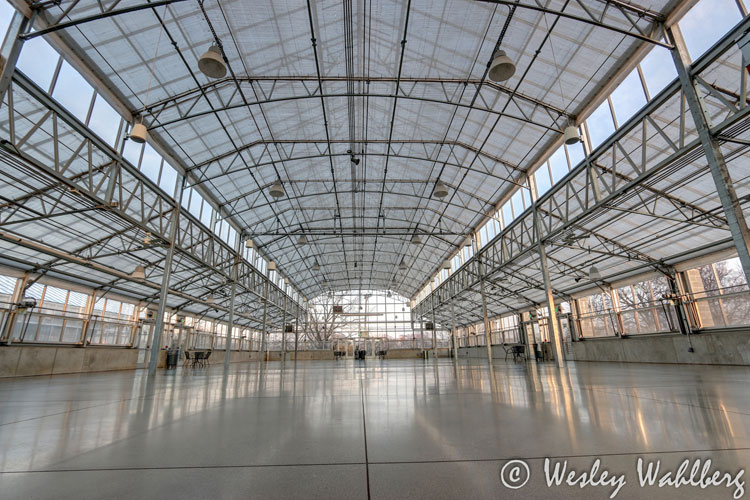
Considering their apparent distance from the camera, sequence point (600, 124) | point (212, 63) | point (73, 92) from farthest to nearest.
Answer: point (600, 124), point (73, 92), point (212, 63)

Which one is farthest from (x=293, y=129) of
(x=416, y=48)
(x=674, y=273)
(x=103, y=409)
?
(x=674, y=273)

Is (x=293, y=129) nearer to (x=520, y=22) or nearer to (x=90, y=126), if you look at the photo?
(x=90, y=126)

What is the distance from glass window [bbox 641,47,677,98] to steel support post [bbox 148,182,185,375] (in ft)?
57.6

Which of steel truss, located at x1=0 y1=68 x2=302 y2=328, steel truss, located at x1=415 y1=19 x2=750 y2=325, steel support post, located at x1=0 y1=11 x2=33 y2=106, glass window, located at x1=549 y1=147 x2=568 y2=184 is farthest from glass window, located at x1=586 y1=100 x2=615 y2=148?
steel support post, located at x1=0 y1=11 x2=33 y2=106

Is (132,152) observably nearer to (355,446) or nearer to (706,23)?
(355,446)

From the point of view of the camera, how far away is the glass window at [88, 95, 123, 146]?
1056cm

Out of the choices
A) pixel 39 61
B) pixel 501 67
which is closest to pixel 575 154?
pixel 501 67

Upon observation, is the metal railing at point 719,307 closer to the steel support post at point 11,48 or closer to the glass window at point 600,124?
the glass window at point 600,124

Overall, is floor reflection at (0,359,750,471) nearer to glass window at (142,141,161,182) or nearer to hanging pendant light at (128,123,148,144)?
hanging pendant light at (128,123,148,144)

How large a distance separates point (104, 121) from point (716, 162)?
55.4ft

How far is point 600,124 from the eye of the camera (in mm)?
11672

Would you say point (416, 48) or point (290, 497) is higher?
point (416, 48)

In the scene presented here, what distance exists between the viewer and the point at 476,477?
1673 mm

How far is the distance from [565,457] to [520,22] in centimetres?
1257
